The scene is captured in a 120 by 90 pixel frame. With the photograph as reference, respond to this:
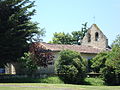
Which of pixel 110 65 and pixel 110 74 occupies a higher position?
pixel 110 65

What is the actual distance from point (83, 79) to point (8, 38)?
10.1 metres

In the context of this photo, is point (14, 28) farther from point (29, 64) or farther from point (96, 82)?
point (96, 82)

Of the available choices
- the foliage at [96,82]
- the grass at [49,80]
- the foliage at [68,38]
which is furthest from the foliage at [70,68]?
the foliage at [68,38]

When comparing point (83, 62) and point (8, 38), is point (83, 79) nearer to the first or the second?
point (83, 62)

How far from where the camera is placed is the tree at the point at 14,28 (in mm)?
35031

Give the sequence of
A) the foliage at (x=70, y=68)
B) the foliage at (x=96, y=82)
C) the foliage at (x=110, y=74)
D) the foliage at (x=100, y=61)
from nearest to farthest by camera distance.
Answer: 1. the foliage at (x=70, y=68)
2. the foliage at (x=96, y=82)
3. the foliage at (x=110, y=74)
4. the foliage at (x=100, y=61)

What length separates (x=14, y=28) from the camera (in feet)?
117

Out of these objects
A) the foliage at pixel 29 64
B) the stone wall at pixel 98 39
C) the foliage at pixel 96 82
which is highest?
the stone wall at pixel 98 39

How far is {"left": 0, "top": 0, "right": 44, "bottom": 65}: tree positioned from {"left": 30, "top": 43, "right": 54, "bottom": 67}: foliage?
1634 mm

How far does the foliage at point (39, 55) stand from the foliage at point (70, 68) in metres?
1.93

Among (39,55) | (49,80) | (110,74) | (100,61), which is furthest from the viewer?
(100,61)

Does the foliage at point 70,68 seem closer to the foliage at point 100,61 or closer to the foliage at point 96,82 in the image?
the foliage at point 96,82

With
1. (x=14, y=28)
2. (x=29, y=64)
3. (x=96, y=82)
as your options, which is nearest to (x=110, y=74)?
(x=96, y=82)

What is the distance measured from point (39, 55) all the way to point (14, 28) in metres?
4.43
